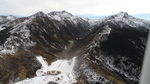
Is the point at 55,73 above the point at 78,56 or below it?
above

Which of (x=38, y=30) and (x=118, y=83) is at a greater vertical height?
(x=38, y=30)

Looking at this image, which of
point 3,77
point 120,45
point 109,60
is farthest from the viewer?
point 120,45

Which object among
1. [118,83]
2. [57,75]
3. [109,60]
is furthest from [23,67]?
[109,60]

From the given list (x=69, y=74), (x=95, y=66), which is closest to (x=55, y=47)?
(x=95, y=66)

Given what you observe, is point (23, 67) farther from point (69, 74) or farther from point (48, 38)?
point (48, 38)

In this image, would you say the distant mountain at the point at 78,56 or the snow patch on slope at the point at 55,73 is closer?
the snow patch on slope at the point at 55,73

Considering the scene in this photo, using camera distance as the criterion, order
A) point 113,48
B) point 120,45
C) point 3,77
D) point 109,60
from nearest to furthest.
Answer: point 3,77
point 109,60
point 113,48
point 120,45

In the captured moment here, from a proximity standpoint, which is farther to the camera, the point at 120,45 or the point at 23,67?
the point at 120,45

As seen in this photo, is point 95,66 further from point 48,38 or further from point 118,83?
point 48,38

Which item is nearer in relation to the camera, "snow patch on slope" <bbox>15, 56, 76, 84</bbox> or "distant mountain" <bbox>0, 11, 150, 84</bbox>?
"snow patch on slope" <bbox>15, 56, 76, 84</bbox>

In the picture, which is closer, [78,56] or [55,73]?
[55,73]
